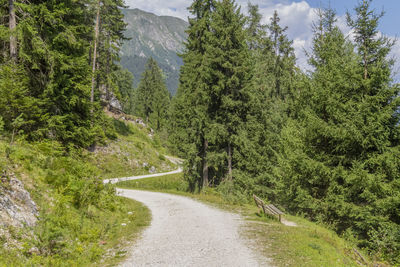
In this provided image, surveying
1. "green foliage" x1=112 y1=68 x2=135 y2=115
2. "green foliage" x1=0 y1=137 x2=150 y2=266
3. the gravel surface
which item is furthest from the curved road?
"green foliage" x1=112 y1=68 x2=135 y2=115

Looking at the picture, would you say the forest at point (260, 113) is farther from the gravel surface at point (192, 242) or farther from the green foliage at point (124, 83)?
the green foliage at point (124, 83)

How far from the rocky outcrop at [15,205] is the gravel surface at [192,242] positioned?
2738 millimetres

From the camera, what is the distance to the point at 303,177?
14609 millimetres

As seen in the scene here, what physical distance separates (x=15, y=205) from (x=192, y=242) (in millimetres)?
4765

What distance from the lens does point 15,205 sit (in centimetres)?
629

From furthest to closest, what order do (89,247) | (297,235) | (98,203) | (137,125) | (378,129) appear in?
(137,125), (378,129), (98,203), (297,235), (89,247)

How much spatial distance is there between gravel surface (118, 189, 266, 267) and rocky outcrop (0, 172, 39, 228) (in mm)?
2738

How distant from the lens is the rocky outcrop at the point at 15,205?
5773 mm

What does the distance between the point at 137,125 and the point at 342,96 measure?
35.5 m

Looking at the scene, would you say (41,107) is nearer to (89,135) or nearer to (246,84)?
(89,135)

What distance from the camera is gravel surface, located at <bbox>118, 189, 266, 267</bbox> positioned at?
6.03m

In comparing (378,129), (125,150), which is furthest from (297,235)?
(125,150)

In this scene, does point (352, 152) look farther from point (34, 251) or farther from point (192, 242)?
point (34, 251)

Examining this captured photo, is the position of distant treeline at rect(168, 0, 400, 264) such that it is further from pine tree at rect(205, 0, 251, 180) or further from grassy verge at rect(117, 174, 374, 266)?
grassy verge at rect(117, 174, 374, 266)
